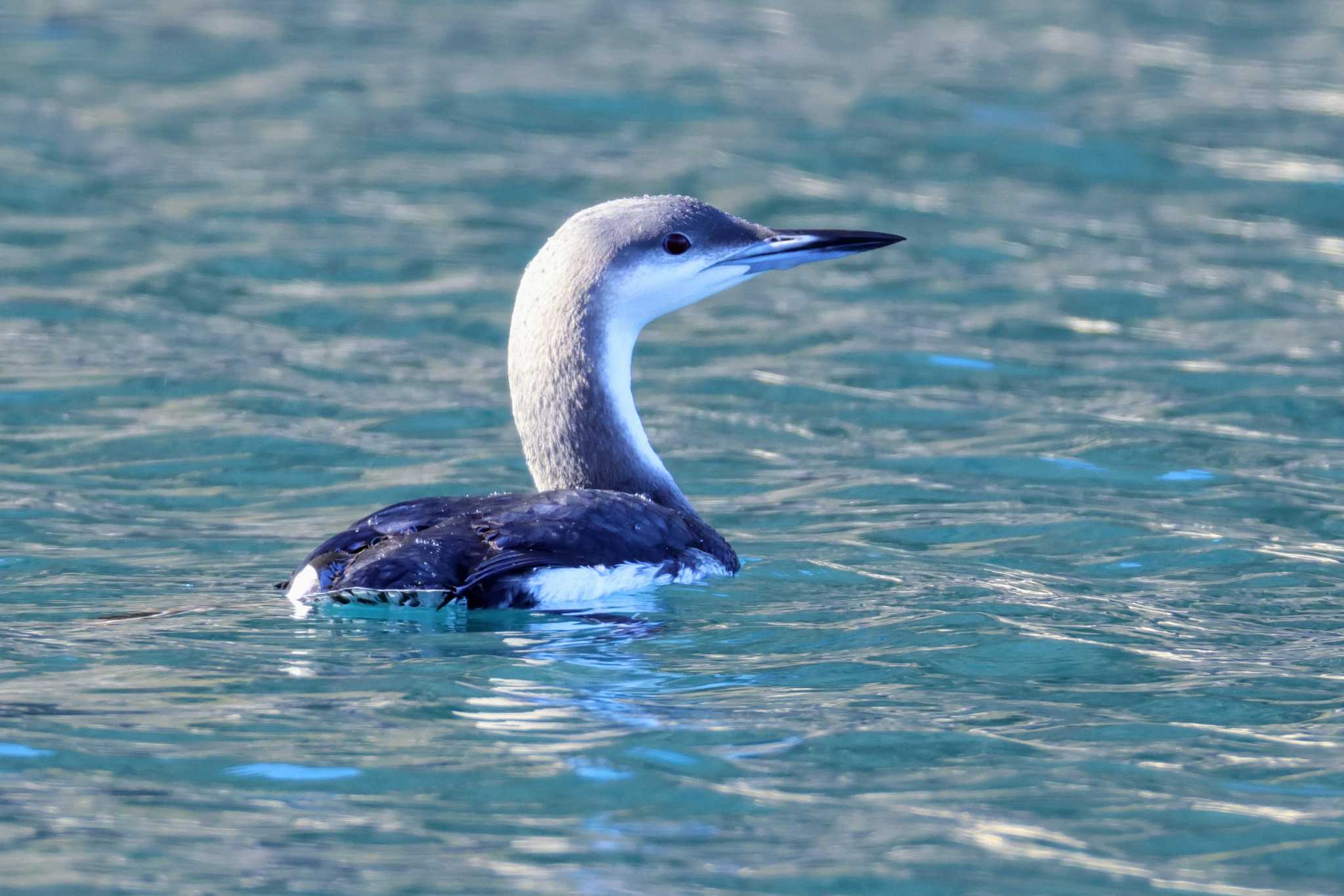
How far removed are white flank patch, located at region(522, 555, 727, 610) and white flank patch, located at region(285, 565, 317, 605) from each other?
0.51 metres

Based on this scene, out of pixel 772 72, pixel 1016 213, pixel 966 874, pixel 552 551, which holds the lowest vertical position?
pixel 966 874

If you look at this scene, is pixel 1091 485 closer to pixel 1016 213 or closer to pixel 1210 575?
pixel 1210 575

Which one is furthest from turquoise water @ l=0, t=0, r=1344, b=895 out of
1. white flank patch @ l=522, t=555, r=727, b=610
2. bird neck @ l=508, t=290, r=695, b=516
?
bird neck @ l=508, t=290, r=695, b=516

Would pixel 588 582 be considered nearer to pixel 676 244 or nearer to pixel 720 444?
pixel 676 244

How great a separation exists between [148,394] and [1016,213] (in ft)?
16.9

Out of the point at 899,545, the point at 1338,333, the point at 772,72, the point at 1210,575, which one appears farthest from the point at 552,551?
the point at 772,72

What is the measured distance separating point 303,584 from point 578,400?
1100mm

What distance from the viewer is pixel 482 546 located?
5.12m

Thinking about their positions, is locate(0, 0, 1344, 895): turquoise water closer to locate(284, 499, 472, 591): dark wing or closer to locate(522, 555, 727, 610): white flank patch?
locate(522, 555, 727, 610): white flank patch

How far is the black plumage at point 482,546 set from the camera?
499 cm

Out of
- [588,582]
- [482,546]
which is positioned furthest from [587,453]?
[482,546]

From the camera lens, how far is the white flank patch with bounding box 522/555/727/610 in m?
5.13

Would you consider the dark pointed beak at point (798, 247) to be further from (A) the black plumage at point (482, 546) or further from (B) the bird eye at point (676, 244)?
(A) the black plumage at point (482, 546)

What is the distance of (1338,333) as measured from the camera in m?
9.34
